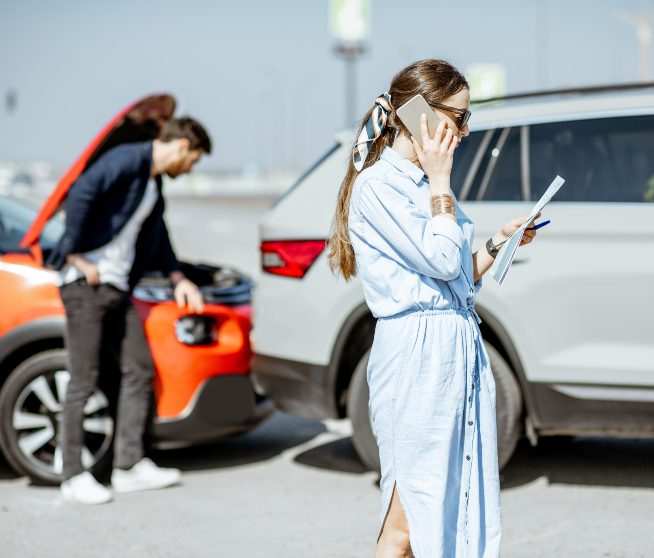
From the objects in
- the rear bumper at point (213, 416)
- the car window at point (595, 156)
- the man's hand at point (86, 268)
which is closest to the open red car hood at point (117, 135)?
the man's hand at point (86, 268)

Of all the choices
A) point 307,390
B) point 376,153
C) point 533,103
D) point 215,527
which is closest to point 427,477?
point 376,153

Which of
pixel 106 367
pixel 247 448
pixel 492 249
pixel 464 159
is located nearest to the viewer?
pixel 492 249

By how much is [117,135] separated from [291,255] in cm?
98

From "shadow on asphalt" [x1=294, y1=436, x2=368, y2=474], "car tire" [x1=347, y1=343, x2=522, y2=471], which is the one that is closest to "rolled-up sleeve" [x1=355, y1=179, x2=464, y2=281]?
"car tire" [x1=347, y1=343, x2=522, y2=471]

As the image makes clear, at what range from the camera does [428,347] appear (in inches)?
114

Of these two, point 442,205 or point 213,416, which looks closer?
point 442,205

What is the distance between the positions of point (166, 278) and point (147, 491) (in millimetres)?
1031

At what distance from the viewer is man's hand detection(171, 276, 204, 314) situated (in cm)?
537

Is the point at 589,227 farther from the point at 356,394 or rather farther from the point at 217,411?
the point at 217,411

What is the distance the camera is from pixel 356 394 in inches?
205

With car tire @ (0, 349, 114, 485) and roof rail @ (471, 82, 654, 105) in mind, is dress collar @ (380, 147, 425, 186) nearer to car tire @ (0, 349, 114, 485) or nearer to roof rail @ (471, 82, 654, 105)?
roof rail @ (471, 82, 654, 105)

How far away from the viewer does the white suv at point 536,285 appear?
480 centimetres

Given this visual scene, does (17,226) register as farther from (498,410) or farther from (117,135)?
(498,410)

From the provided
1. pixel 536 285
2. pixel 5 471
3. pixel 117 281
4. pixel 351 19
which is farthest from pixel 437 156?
pixel 351 19
